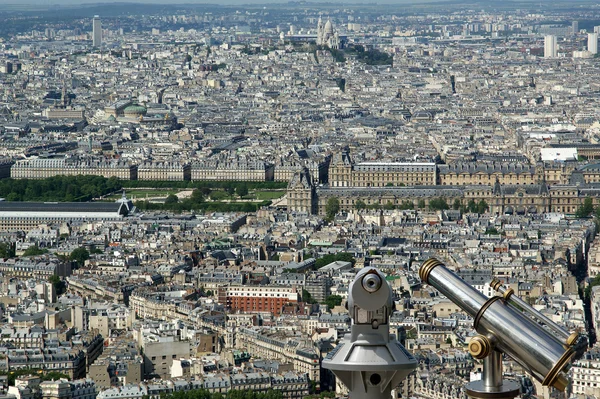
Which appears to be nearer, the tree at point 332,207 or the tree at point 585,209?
the tree at point 585,209

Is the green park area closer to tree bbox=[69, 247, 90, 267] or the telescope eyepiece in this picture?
tree bbox=[69, 247, 90, 267]

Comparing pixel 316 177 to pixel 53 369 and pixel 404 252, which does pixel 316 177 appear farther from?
pixel 53 369

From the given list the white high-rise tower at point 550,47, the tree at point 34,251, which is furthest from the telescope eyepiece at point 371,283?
the white high-rise tower at point 550,47

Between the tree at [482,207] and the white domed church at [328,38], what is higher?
the white domed church at [328,38]

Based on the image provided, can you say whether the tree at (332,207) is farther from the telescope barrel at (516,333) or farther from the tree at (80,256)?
the telescope barrel at (516,333)

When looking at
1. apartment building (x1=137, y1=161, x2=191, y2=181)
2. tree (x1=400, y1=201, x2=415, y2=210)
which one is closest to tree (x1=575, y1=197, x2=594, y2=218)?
tree (x1=400, y1=201, x2=415, y2=210)
